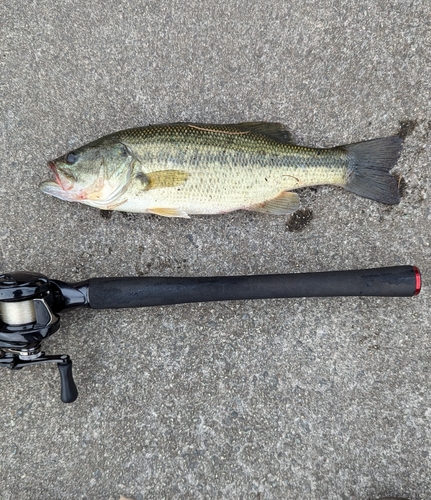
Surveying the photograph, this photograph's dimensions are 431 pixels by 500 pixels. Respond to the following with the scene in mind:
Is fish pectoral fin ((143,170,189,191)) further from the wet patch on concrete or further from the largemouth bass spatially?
the wet patch on concrete

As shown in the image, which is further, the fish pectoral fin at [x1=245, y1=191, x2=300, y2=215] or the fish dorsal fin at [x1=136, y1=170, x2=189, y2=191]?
the fish pectoral fin at [x1=245, y1=191, x2=300, y2=215]

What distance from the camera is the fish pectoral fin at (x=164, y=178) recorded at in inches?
86.7

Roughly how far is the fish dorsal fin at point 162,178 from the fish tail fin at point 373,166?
42.5 inches

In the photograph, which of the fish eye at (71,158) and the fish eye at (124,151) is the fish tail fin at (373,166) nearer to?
the fish eye at (124,151)

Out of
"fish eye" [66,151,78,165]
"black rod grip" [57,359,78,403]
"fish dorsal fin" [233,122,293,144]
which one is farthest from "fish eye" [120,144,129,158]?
"black rod grip" [57,359,78,403]

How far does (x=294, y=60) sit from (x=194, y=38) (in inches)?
28.2

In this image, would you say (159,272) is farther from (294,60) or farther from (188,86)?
(294,60)

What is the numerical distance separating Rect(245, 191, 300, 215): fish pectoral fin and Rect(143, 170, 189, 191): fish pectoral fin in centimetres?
49

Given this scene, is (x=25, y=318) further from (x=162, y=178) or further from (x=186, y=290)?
(x=162, y=178)

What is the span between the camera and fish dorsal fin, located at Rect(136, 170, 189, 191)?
86.8 inches

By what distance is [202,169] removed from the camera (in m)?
2.21

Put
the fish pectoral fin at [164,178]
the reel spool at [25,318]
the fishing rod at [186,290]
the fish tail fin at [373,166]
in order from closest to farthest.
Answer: the reel spool at [25,318] → the fishing rod at [186,290] → the fish pectoral fin at [164,178] → the fish tail fin at [373,166]

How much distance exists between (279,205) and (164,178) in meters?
0.77

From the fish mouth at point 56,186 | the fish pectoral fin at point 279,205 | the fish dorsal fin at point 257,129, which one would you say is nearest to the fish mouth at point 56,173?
the fish mouth at point 56,186
